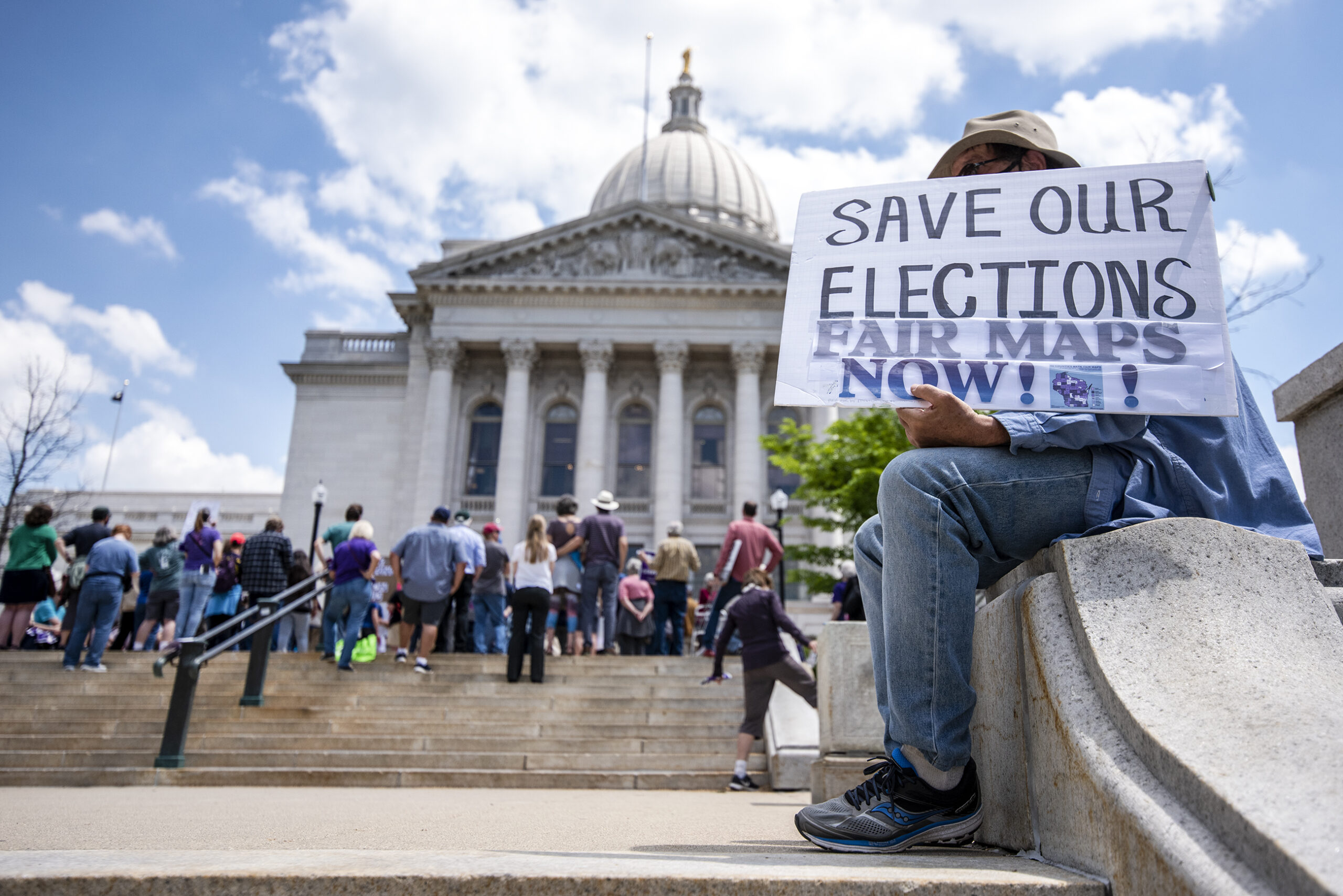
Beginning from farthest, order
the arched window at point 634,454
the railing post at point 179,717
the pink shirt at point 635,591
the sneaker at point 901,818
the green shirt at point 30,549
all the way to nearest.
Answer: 1. the arched window at point 634,454
2. the pink shirt at point 635,591
3. the green shirt at point 30,549
4. the railing post at point 179,717
5. the sneaker at point 901,818

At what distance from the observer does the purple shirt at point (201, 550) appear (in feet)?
40.3

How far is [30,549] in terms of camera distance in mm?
11594

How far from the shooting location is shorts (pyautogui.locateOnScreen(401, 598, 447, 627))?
11.4 metres

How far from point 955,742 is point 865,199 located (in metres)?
1.70

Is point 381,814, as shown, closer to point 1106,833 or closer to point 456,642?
point 1106,833

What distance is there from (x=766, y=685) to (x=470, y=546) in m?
4.80

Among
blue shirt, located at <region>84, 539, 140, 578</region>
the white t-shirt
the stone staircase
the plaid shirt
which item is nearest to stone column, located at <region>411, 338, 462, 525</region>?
the plaid shirt

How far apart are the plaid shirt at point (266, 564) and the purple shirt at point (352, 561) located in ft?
6.90

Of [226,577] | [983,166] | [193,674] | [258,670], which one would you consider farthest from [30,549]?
[983,166]

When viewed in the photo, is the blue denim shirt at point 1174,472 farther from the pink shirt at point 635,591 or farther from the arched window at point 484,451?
the arched window at point 484,451

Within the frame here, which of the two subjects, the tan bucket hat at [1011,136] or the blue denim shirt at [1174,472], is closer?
the blue denim shirt at [1174,472]

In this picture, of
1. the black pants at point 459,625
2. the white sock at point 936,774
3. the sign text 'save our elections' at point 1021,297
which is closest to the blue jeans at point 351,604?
the black pants at point 459,625

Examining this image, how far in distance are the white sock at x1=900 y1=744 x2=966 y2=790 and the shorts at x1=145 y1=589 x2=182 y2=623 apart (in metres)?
12.5

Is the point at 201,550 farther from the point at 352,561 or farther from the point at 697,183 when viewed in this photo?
the point at 697,183
